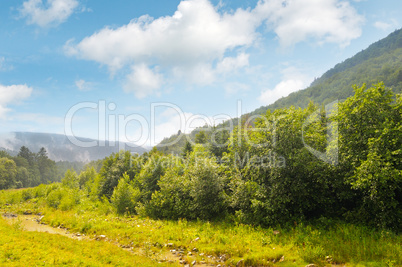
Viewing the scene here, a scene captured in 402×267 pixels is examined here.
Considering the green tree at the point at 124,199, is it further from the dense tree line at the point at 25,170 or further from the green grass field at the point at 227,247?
the dense tree line at the point at 25,170

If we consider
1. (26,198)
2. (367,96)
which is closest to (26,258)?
(367,96)

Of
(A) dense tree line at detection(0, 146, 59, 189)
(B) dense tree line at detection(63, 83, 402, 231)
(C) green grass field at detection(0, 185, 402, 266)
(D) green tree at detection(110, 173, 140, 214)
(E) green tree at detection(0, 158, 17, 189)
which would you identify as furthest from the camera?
(A) dense tree line at detection(0, 146, 59, 189)

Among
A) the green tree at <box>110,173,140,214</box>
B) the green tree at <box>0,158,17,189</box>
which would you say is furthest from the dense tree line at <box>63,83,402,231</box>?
the green tree at <box>0,158,17,189</box>

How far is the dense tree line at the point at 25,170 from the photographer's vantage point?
10434 cm

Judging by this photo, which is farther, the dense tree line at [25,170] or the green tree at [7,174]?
the dense tree line at [25,170]

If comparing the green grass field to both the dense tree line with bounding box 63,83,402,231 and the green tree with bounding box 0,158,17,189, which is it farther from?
the green tree with bounding box 0,158,17,189

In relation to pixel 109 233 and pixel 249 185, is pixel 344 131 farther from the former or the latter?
pixel 109 233

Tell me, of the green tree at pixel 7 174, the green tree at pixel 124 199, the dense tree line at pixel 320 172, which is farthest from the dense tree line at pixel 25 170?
the dense tree line at pixel 320 172

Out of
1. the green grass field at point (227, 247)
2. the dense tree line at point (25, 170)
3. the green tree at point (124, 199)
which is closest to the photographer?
the green grass field at point (227, 247)

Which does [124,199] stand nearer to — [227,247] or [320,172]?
[227,247]

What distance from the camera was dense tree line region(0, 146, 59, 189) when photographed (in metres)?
104

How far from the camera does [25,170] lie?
12125cm

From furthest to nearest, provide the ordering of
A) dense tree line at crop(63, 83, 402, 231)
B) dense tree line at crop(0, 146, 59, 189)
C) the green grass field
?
dense tree line at crop(0, 146, 59, 189)
dense tree line at crop(63, 83, 402, 231)
the green grass field

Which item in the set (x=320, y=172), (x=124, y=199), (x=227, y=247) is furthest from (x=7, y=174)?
(x=320, y=172)
